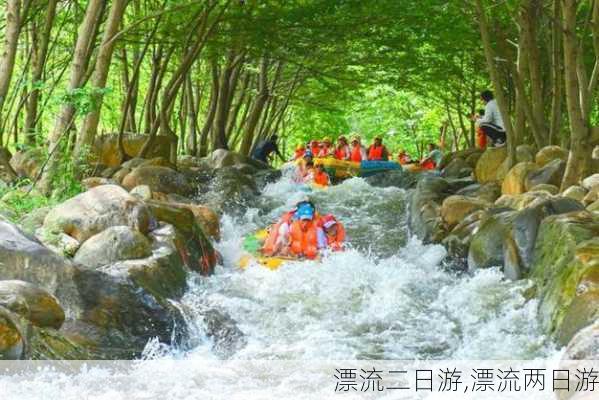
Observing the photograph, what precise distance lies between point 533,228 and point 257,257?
3712 millimetres

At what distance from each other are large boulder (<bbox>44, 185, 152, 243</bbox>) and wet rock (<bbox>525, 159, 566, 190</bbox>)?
5868 millimetres

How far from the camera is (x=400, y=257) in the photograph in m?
12.9

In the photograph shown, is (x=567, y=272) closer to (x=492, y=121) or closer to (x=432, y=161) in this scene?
(x=492, y=121)

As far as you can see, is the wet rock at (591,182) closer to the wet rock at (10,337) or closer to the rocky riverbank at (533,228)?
the rocky riverbank at (533,228)

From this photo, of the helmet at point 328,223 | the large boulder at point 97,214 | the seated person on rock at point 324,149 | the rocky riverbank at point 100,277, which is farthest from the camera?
the seated person on rock at point 324,149

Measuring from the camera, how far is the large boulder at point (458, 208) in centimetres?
1268

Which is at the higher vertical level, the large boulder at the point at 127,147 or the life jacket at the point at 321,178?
the large boulder at the point at 127,147

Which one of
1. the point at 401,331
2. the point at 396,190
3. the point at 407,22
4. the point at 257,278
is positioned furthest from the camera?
the point at 396,190

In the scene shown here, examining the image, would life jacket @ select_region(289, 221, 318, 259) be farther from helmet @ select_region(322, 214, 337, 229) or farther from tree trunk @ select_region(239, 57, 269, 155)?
tree trunk @ select_region(239, 57, 269, 155)

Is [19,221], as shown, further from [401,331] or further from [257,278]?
[401,331]

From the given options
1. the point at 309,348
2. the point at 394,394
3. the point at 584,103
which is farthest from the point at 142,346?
the point at 584,103

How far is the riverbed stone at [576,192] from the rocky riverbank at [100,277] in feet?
15.3

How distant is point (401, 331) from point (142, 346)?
101 inches

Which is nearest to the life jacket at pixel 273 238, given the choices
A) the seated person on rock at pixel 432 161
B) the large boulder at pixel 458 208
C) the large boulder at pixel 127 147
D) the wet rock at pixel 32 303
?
the large boulder at pixel 458 208
